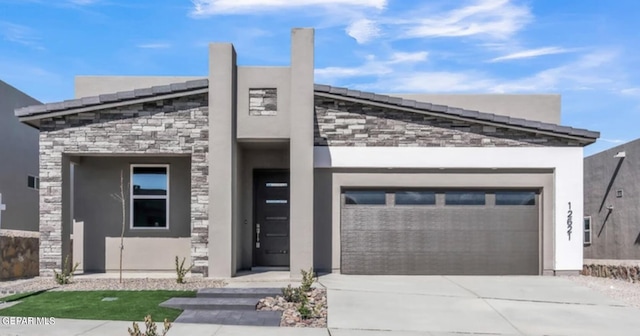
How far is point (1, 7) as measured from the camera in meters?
12.7

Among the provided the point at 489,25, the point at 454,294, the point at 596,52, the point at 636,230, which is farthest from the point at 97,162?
the point at 636,230

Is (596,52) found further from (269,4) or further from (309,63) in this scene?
(269,4)

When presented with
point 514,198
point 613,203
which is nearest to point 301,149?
point 514,198

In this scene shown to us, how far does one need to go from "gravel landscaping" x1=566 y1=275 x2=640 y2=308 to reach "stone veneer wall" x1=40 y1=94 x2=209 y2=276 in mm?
9196

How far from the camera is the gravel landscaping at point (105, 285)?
34.5 feet

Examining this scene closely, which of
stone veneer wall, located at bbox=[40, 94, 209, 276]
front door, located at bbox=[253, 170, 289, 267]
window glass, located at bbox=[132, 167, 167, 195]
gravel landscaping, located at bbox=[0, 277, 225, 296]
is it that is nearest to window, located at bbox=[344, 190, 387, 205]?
front door, located at bbox=[253, 170, 289, 267]

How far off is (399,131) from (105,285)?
777 centimetres

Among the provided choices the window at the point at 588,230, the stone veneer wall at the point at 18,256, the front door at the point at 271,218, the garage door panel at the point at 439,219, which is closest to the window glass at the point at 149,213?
the front door at the point at 271,218

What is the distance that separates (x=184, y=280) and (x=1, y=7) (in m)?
8.38

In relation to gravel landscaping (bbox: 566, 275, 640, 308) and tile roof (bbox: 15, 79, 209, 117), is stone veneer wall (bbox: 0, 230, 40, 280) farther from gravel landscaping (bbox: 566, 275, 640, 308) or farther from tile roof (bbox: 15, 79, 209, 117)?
gravel landscaping (bbox: 566, 275, 640, 308)

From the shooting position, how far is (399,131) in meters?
12.9

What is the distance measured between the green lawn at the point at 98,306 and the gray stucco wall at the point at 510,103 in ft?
31.6

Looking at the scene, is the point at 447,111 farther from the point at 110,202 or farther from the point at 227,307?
the point at 110,202

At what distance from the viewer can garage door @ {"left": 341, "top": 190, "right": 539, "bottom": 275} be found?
42.0 ft
